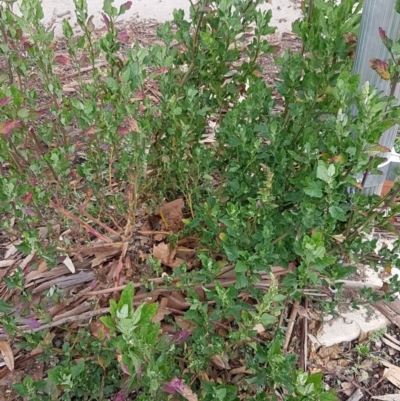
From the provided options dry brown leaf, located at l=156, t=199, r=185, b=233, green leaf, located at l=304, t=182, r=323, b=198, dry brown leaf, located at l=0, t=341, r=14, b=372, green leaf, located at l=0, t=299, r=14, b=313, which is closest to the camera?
green leaf, located at l=304, t=182, r=323, b=198

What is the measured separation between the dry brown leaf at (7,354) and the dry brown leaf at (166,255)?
0.68 metres

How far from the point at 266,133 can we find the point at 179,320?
Result: 0.80m

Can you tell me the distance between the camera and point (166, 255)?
2244 mm

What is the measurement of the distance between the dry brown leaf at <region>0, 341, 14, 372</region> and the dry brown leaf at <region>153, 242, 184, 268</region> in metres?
0.68

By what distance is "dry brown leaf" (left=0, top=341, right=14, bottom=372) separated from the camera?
78.7 inches

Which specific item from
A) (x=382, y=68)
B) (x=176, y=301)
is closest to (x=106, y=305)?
(x=176, y=301)

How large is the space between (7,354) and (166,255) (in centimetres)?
73

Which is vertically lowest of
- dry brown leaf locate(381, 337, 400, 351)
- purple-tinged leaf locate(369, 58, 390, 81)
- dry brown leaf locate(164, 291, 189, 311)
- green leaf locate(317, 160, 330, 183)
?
dry brown leaf locate(381, 337, 400, 351)

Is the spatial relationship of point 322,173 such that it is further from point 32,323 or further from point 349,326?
point 32,323

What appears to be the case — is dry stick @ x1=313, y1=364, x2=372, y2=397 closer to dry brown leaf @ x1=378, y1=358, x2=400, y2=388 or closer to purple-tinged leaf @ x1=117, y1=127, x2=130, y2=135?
dry brown leaf @ x1=378, y1=358, x2=400, y2=388

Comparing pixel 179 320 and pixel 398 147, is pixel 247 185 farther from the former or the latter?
pixel 398 147

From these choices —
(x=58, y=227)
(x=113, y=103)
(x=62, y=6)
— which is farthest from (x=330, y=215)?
(x=62, y=6)

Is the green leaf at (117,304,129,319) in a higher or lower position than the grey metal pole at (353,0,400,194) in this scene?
lower

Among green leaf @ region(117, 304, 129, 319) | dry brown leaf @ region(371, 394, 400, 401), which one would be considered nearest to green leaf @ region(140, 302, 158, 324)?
green leaf @ region(117, 304, 129, 319)
